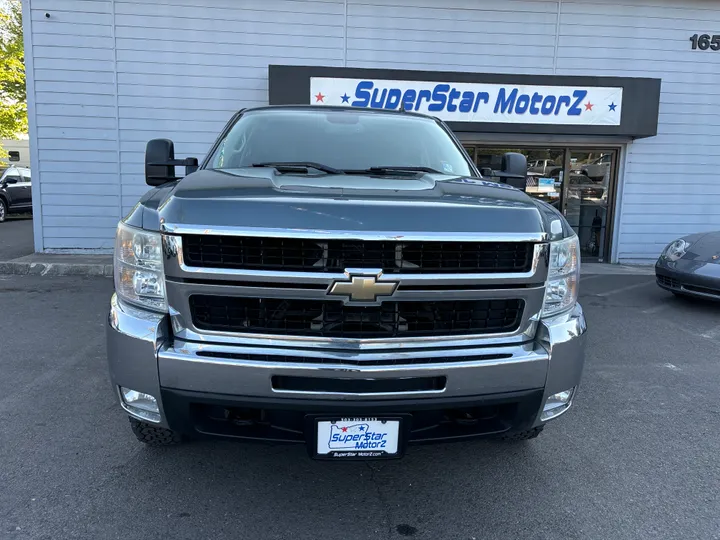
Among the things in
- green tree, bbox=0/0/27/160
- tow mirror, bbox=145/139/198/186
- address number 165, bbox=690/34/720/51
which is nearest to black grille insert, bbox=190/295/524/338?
tow mirror, bbox=145/139/198/186

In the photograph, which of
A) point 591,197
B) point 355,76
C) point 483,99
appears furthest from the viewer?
point 591,197

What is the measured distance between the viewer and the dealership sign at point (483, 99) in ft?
29.5

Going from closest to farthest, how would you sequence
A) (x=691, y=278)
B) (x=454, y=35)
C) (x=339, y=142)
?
(x=339, y=142), (x=691, y=278), (x=454, y=35)

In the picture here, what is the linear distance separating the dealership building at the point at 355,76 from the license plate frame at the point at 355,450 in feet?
25.1

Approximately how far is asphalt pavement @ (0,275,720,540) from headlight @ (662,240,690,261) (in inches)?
125

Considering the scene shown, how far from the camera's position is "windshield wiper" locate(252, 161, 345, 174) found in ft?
9.45

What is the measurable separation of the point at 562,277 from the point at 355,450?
119cm

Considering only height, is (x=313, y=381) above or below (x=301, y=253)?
below

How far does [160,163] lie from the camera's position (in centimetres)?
338

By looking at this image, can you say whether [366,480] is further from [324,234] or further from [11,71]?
[11,71]

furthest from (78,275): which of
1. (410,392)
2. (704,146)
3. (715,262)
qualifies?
(704,146)

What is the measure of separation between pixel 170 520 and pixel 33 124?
9254mm

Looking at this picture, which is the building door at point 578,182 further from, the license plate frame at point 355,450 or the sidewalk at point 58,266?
the license plate frame at point 355,450

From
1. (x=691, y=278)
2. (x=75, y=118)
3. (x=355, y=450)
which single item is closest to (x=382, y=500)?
→ (x=355, y=450)
